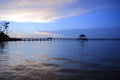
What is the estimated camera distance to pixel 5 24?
116 m

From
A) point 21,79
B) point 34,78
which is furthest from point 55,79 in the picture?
point 21,79

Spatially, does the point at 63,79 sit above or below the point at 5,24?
below

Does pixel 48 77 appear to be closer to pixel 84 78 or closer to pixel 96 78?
pixel 84 78

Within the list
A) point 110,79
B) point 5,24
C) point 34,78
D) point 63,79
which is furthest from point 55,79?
point 5,24

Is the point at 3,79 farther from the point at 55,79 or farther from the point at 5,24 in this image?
the point at 5,24

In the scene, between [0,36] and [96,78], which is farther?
[0,36]

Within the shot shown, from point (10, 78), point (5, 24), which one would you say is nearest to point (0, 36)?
point (5, 24)

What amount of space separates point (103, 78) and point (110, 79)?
482 millimetres

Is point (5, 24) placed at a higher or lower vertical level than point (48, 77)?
higher

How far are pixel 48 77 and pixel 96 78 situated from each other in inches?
134

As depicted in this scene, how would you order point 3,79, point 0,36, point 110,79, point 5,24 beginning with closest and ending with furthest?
point 3,79
point 110,79
point 0,36
point 5,24

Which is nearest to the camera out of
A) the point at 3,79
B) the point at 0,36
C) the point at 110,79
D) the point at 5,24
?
the point at 3,79

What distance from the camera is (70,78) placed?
40.6 feet

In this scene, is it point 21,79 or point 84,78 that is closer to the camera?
point 21,79
